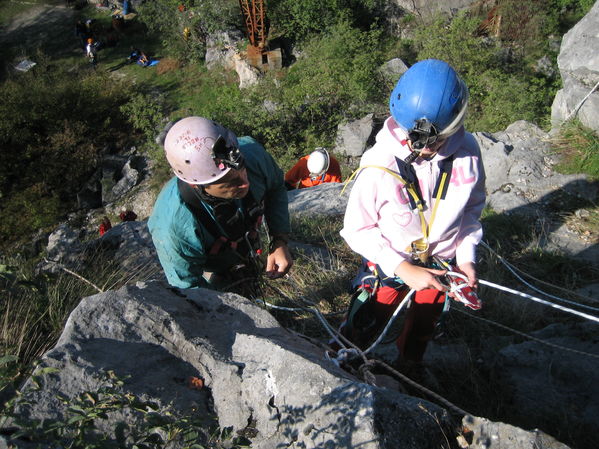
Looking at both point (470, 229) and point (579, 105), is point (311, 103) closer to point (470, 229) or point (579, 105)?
point (579, 105)

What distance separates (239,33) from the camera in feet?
61.7

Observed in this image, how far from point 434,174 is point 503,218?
3389 mm

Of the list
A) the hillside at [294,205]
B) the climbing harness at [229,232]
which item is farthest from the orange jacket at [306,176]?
the climbing harness at [229,232]

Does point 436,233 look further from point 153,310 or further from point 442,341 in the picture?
point 153,310

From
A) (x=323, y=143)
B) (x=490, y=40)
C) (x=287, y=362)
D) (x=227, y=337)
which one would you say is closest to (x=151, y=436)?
(x=287, y=362)

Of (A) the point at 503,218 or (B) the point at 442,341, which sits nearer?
(B) the point at 442,341

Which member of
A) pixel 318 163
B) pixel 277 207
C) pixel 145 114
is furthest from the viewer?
pixel 145 114

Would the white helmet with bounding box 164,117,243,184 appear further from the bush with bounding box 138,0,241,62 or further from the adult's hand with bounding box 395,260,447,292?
the bush with bounding box 138,0,241,62

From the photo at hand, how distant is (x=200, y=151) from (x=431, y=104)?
1098 millimetres

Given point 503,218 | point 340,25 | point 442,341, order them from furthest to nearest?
point 340,25 → point 503,218 → point 442,341

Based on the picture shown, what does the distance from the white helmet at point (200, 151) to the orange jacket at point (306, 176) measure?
4.98 meters

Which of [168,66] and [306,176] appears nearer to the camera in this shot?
[306,176]

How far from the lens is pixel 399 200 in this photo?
83.9 inches

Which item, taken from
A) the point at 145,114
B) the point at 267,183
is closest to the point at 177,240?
the point at 267,183
